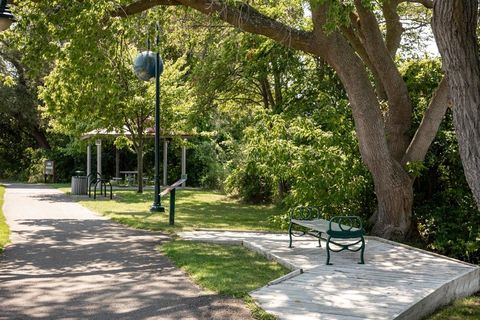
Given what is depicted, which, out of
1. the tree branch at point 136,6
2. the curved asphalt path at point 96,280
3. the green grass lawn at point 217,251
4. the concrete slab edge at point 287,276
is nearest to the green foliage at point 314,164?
the green grass lawn at point 217,251

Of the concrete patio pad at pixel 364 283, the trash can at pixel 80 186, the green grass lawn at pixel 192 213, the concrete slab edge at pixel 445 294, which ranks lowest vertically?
the concrete slab edge at pixel 445 294

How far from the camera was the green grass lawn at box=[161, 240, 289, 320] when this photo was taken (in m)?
7.00

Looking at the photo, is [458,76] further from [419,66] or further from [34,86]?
[34,86]

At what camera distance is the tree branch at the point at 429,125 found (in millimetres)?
11688

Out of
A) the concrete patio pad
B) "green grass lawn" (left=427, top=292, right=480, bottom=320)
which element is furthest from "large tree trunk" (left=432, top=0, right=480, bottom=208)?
"green grass lawn" (left=427, top=292, right=480, bottom=320)

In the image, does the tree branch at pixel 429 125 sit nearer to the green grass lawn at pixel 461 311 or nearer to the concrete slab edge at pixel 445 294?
the concrete slab edge at pixel 445 294

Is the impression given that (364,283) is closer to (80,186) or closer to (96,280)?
(96,280)

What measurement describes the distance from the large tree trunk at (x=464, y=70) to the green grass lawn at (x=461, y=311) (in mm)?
2237

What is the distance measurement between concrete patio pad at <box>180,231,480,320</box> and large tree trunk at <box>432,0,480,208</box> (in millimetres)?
1797

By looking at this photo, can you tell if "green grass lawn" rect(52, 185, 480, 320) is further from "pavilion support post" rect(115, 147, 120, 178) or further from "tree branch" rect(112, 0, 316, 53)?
"pavilion support post" rect(115, 147, 120, 178)

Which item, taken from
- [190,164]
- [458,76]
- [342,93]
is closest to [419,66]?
[342,93]

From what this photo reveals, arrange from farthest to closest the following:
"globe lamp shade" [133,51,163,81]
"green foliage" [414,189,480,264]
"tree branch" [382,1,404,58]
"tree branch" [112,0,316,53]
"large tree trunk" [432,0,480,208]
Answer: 1. "globe lamp shade" [133,51,163,81]
2. "tree branch" [382,1,404,58]
3. "green foliage" [414,189,480,264]
4. "tree branch" [112,0,316,53]
5. "large tree trunk" [432,0,480,208]

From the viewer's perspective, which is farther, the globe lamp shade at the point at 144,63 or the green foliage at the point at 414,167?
the globe lamp shade at the point at 144,63

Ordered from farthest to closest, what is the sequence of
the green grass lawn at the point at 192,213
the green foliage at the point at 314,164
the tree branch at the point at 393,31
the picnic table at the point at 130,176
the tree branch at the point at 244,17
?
the picnic table at the point at 130,176
the green grass lawn at the point at 192,213
the tree branch at the point at 393,31
the green foliage at the point at 314,164
the tree branch at the point at 244,17
